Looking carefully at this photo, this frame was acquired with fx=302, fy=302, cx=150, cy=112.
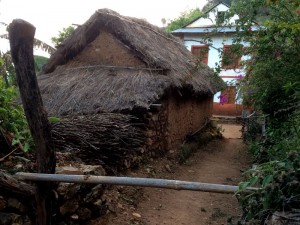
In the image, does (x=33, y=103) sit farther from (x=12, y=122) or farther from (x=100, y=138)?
(x=100, y=138)

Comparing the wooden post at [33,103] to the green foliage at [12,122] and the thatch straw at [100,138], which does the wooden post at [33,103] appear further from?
the thatch straw at [100,138]

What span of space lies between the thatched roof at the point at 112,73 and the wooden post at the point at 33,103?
3371mm

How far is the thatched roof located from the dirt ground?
5.25 ft

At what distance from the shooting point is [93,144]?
14.8 ft

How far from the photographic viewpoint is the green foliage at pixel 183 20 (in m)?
21.6

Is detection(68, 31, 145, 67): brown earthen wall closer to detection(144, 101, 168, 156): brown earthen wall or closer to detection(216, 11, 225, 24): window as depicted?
detection(144, 101, 168, 156): brown earthen wall

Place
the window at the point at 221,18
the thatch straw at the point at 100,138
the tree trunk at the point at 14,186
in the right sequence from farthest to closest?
the window at the point at 221,18 → the thatch straw at the point at 100,138 → the tree trunk at the point at 14,186

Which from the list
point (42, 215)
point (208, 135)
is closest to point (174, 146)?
point (208, 135)

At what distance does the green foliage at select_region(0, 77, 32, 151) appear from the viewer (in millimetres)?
3323

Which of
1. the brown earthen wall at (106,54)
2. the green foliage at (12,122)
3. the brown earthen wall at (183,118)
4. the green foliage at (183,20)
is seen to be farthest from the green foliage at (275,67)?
the green foliage at (183,20)

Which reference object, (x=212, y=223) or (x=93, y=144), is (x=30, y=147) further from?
(x=212, y=223)

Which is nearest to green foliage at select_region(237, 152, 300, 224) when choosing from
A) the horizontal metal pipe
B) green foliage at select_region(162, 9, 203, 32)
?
the horizontal metal pipe

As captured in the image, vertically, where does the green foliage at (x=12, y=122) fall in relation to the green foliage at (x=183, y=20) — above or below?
below

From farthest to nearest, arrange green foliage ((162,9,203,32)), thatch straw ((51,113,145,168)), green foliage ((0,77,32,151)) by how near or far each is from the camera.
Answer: green foliage ((162,9,203,32)) < thatch straw ((51,113,145,168)) < green foliage ((0,77,32,151))
